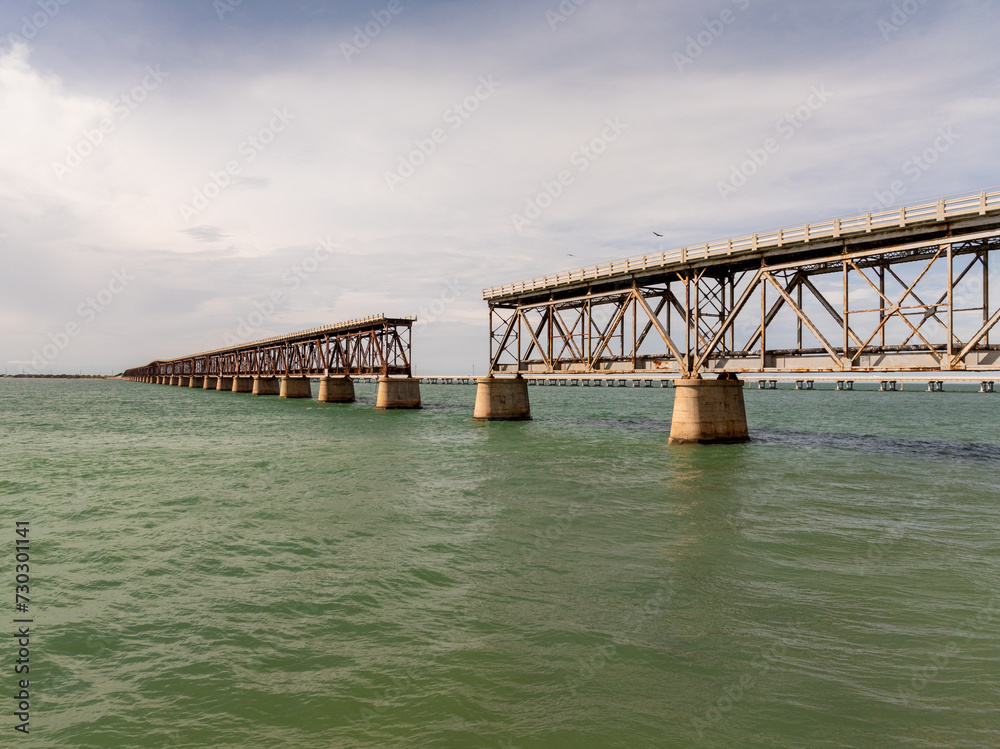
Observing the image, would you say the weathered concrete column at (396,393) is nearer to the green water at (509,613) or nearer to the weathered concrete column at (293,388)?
the weathered concrete column at (293,388)

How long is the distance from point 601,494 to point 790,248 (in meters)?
19.3

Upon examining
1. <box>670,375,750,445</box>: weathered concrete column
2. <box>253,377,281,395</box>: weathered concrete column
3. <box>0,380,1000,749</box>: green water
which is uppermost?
<box>253,377,281,395</box>: weathered concrete column

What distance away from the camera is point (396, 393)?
268 feet

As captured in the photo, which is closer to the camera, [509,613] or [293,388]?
[509,613]

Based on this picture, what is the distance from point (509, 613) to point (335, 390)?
96230 mm

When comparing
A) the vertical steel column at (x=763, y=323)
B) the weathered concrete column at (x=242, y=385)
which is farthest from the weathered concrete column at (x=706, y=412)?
the weathered concrete column at (x=242, y=385)

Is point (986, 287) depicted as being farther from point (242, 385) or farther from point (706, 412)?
point (242, 385)

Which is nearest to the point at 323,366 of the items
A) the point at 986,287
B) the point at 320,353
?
the point at 320,353

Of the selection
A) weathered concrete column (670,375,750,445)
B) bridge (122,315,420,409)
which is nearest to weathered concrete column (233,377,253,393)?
bridge (122,315,420,409)

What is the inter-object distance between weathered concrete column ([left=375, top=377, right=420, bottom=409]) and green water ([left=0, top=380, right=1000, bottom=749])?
55214 mm

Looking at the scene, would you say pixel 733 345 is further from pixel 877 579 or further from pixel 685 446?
pixel 877 579

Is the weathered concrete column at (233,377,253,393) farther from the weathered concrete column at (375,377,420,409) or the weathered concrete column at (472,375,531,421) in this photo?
the weathered concrete column at (472,375,531,421)

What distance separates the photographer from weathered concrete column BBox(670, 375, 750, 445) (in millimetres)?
36156

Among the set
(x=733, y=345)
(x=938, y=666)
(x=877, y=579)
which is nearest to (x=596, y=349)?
(x=733, y=345)
